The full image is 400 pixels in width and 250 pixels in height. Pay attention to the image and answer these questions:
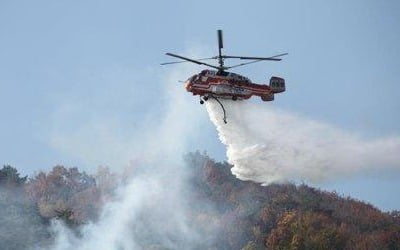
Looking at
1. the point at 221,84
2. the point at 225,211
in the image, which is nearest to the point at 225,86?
the point at 221,84

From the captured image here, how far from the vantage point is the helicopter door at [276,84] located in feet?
Result: 195

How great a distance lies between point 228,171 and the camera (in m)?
131

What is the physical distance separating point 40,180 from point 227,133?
74.1 m

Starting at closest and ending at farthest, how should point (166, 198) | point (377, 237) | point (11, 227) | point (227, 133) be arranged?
point (227, 133) → point (11, 227) → point (377, 237) → point (166, 198)

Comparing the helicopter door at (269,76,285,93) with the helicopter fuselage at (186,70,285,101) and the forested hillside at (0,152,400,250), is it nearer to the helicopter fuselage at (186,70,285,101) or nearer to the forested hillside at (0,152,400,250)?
the helicopter fuselage at (186,70,285,101)

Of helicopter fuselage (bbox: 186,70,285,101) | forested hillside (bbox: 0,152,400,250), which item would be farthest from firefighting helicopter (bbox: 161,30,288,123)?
forested hillside (bbox: 0,152,400,250)

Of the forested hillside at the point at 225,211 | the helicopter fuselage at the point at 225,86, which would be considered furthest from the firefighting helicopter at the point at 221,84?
the forested hillside at the point at 225,211

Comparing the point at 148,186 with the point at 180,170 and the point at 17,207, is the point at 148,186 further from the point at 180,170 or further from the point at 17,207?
the point at 17,207

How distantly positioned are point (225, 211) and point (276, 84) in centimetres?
5846

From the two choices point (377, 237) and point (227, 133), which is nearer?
point (227, 133)

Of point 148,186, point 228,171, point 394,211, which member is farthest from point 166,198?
point 394,211

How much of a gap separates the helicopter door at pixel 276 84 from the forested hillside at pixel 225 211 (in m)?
34.6

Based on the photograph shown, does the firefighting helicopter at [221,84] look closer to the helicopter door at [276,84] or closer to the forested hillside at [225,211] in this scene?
the helicopter door at [276,84]

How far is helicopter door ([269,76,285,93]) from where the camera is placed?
195 ft
